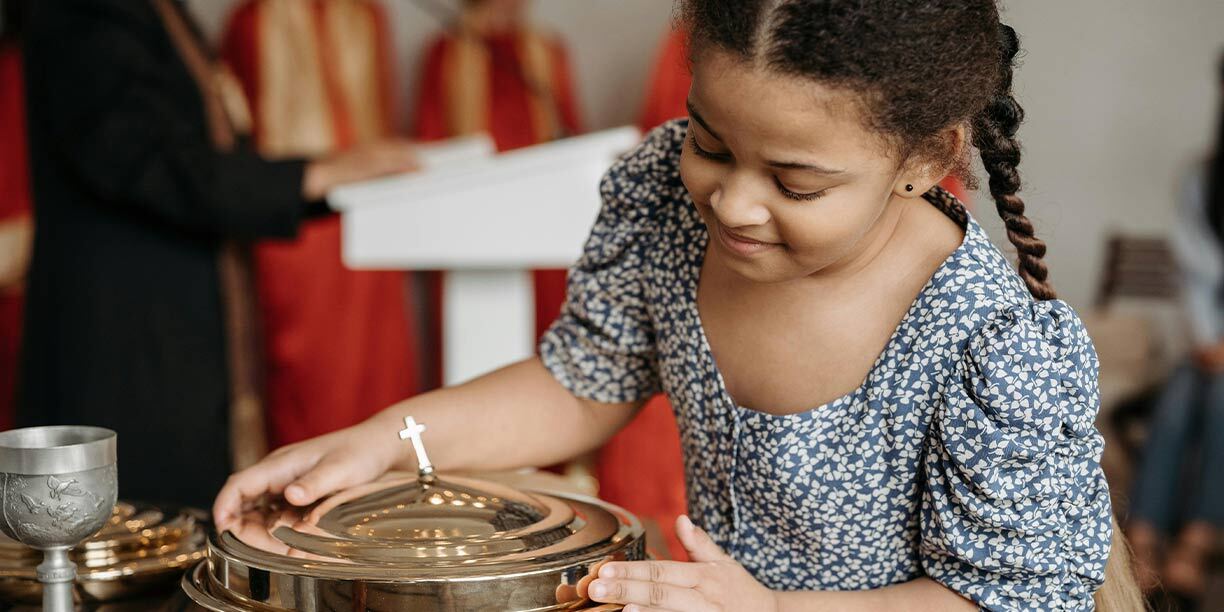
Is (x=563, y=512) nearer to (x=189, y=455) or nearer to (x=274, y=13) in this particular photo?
(x=189, y=455)

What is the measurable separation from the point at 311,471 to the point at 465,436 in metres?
0.15

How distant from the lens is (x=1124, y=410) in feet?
12.1

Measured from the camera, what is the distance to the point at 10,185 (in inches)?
110

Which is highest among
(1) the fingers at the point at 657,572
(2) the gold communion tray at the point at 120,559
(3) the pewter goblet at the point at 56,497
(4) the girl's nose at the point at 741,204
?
(4) the girl's nose at the point at 741,204

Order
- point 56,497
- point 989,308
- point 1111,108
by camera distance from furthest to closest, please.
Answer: point 1111,108, point 989,308, point 56,497

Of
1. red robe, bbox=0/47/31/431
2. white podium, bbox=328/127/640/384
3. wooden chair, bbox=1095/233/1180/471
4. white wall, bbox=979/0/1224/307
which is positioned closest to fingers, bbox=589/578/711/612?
white podium, bbox=328/127/640/384

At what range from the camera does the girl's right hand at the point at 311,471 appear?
0.89 metres

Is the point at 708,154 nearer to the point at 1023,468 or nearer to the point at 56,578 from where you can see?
the point at 1023,468

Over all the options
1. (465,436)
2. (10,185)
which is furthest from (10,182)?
(465,436)

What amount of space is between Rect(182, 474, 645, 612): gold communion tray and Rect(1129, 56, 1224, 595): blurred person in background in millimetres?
2877

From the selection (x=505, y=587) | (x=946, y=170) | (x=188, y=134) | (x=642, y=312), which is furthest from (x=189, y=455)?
(x=946, y=170)

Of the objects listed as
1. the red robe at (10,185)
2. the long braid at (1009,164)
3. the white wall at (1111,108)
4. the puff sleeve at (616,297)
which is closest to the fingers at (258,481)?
the puff sleeve at (616,297)

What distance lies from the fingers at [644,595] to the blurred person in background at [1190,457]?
113 inches

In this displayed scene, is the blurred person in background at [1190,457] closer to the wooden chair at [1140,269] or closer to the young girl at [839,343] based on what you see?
the wooden chair at [1140,269]
